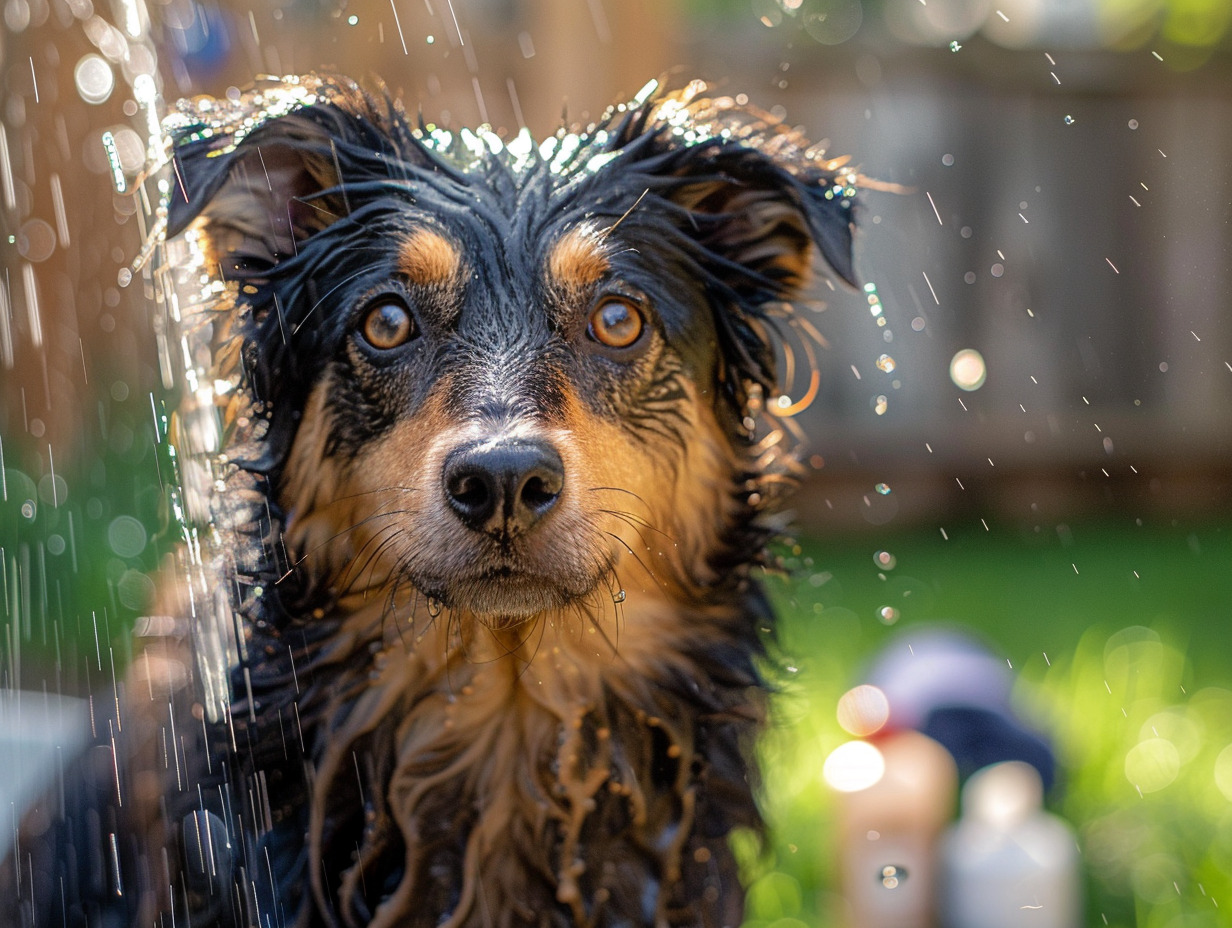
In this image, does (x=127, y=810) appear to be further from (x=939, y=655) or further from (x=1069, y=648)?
(x=1069, y=648)

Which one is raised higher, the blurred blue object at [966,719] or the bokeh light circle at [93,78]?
the bokeh light circle at [93,78]

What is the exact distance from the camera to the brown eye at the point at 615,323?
1.53 m

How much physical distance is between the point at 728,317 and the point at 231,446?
809 millimetres

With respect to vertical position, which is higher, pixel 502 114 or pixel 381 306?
pixel 502 114

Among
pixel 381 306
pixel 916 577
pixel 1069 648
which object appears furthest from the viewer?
pixel 916 577

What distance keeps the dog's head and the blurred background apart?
30cm

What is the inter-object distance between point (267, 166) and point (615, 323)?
509 millimetres

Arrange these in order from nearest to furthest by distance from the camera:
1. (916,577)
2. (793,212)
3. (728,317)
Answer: (793,212), (728,317), (916,577)

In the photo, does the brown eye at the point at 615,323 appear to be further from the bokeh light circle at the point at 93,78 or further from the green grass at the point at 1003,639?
the bokeh light circle at the point at 93,78

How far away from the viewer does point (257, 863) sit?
65.1 inches

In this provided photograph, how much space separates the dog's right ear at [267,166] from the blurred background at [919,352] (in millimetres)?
825

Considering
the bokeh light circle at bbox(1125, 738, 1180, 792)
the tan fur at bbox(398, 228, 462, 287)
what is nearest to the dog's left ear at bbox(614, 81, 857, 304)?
the tan fur at bbox(398, 228, 462, 287)

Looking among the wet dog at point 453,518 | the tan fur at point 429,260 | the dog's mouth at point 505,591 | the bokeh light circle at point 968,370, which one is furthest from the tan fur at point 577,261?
the bokeh light circle at point 968,370

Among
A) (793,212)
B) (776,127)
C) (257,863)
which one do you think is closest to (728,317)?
(793,212)
